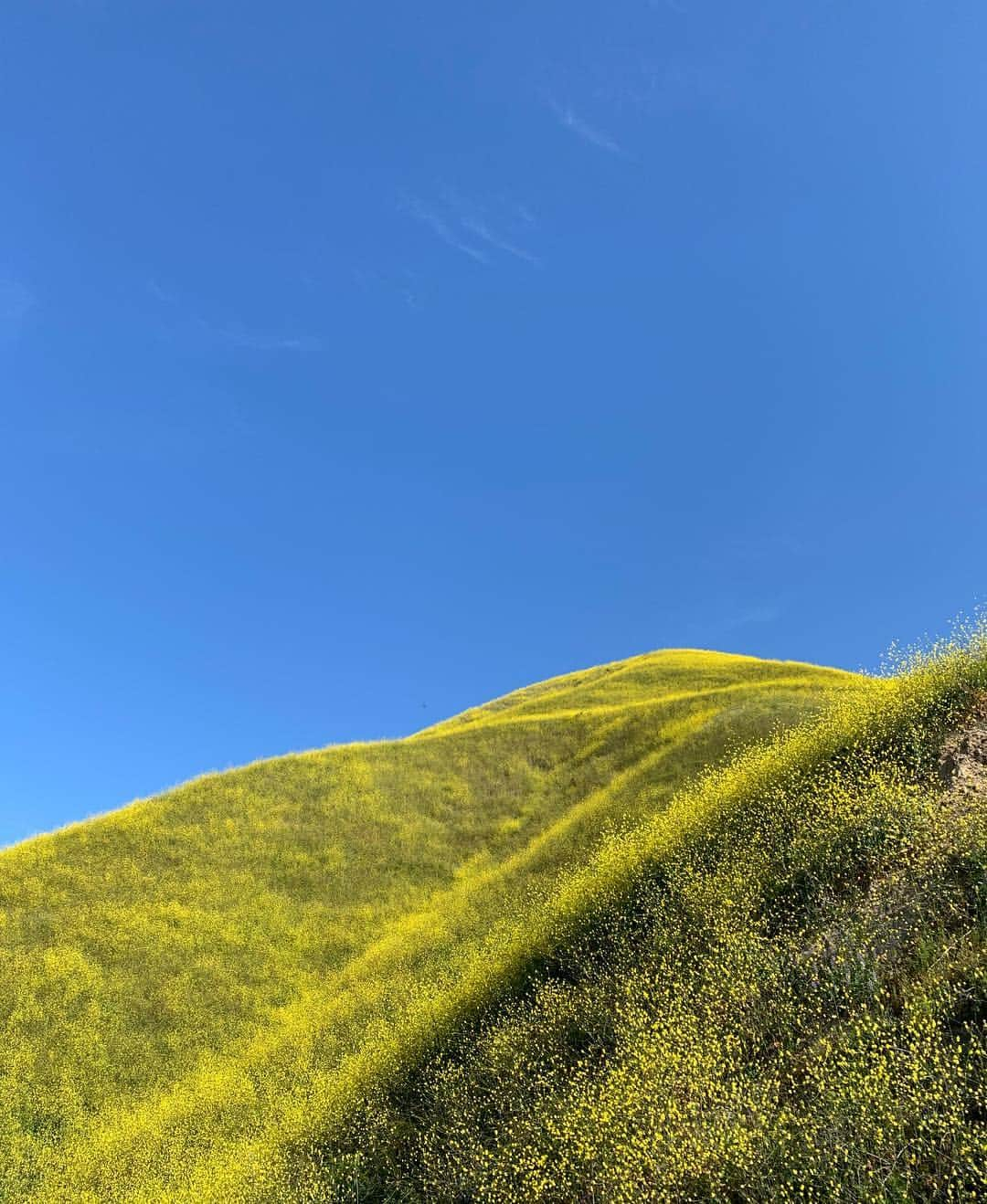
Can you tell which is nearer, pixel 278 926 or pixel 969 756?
pixel 969 756

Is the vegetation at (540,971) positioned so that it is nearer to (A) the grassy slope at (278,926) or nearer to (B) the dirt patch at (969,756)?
(A) the grassy slope at (278,926)

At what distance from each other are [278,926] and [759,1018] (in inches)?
1038

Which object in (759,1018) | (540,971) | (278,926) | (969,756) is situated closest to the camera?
(759,1018)

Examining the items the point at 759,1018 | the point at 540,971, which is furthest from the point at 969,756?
the point at 540,971

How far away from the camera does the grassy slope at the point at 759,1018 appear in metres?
→ 10.3

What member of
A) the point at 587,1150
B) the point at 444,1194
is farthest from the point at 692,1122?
the point at 444,1194

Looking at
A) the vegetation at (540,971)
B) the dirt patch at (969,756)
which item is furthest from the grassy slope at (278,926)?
the dirt patch at (969,756)

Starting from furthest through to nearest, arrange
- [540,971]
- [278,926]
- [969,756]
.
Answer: [278,926] < [540,971] < [969,756]

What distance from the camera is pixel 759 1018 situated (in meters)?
13.7

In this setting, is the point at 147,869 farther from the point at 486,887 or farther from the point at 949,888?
the point at 949,888

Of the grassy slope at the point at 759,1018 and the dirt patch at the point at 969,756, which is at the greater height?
the dirt patch at the point at 969,756

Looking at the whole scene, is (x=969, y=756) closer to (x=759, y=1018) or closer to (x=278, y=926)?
(x=759, y=1018)

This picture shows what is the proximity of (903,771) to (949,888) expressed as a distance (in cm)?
507

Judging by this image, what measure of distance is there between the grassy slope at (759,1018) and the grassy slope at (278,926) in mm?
3615
